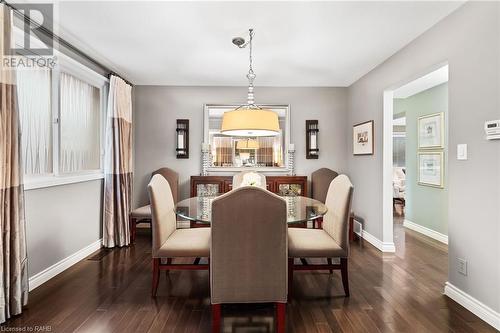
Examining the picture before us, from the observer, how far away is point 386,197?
3.35 metres

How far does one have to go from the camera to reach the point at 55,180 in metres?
2.57

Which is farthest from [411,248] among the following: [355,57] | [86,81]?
[86,81]

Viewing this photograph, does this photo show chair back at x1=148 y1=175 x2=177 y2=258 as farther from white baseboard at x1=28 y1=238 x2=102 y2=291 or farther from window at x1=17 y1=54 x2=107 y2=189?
white baseboard at x1=28 y1=238 x2=102 y2=291

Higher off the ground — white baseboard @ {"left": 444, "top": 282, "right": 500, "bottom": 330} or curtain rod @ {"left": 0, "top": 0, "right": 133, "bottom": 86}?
curtain rod @ {"left": 0, "top": 0, "right": 133, "bottom": 86}

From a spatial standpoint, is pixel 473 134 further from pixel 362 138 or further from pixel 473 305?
pixel 362 138

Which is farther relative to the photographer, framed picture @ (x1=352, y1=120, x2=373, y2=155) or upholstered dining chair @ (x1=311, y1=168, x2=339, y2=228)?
upholstered dining chair @ (x1=311, y1=168, x2=339, y2=228)

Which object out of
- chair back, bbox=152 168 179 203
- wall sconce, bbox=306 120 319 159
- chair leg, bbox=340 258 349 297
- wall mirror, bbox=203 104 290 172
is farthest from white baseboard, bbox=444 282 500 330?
chair back, bbox=152 168 179 203

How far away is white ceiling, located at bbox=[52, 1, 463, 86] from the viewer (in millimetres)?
2162

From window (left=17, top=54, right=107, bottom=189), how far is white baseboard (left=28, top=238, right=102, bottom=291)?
82 centimetres

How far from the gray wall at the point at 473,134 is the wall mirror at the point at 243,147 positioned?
2189mm

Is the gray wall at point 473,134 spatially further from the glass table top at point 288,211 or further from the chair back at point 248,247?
the chair back at point 248,247

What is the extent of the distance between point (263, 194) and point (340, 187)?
103 centimetres

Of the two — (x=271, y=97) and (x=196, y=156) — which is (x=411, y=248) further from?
(x=196, y=156)

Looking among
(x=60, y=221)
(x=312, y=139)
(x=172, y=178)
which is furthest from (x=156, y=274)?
(x=312, y=139)
